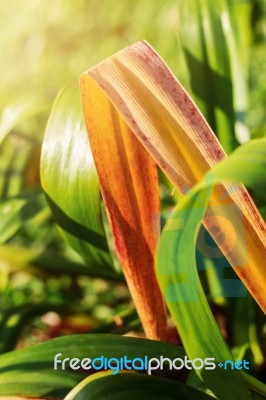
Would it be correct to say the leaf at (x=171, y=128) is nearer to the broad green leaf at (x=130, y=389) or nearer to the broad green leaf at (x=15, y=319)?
the broad green leaf at (x=130, y=389)

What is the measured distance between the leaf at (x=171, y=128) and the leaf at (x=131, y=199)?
10cm

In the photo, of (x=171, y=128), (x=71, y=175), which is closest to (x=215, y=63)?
(x=71, y=175)

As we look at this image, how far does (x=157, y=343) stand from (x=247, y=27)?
0.75m

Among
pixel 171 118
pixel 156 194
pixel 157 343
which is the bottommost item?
pixel 157 343

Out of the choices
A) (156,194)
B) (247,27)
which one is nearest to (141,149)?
(156,194)

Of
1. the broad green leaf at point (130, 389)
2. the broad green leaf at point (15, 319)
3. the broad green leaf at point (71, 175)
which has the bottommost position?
the broad green leaf at point (15, 319)

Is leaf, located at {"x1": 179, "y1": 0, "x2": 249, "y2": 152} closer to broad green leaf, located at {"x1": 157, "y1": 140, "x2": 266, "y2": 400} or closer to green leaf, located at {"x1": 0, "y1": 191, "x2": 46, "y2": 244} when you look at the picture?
green leaf, located at {"x1": 0, "y1": 191, "x2": 46, "y2": 244}

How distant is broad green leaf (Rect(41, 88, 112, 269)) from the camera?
3.76 feet

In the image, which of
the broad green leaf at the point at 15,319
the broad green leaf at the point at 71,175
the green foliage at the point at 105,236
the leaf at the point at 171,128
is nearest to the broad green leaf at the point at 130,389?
the green foliage at the point at 105,236

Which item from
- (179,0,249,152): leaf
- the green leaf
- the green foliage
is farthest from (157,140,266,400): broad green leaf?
the green leaf

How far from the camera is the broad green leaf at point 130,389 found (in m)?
0.89

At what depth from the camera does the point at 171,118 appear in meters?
0.90

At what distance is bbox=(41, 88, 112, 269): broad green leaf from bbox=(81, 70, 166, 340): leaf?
85 millimetres

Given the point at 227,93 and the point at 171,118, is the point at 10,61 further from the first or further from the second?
the point at 171,118
